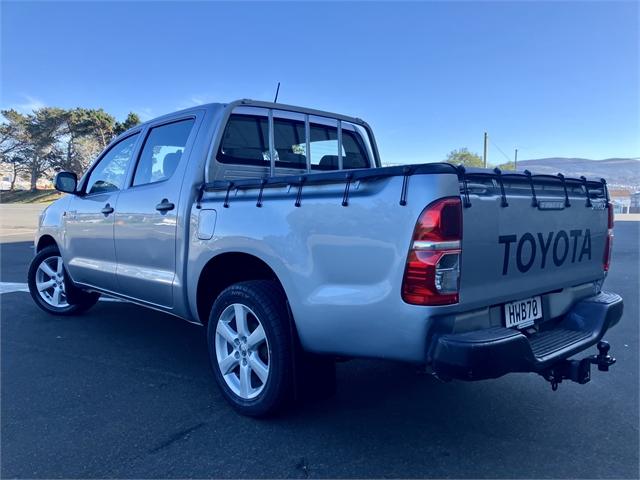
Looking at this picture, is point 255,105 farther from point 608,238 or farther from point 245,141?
point 608,238

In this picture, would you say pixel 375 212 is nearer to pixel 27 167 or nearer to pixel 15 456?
pixel 15 456

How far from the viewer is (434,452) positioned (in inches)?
105

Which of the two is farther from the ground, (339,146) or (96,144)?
(96,144)

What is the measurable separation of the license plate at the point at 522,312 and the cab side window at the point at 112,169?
131 inches

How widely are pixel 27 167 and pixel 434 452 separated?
65.7 m

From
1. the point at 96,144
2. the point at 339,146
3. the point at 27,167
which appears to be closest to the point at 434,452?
the point at 339,146

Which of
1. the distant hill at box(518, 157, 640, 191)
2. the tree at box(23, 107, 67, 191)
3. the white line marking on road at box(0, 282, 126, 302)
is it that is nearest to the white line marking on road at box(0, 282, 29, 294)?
the white line marking on road at box(0, 282, 126, 302)

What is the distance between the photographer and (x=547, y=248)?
281 cm

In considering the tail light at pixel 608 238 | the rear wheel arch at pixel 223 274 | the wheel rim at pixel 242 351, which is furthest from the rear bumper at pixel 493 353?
the rear wheel arch at pixel 223 274

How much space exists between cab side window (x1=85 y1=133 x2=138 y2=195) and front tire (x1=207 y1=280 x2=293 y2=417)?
6.24 feet

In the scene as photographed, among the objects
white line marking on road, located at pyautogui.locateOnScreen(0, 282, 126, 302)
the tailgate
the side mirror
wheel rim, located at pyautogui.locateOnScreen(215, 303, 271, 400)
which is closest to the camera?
the tailgate

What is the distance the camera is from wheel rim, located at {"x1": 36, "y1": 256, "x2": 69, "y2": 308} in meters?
5.48

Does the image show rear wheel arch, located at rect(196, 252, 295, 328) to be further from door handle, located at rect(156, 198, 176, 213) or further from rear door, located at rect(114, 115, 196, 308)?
door handle, located at rect(156, 198, 176, 213)

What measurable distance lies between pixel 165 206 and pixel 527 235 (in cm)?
Answer: 245
